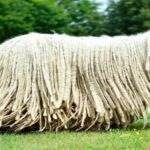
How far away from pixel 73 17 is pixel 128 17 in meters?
1.21

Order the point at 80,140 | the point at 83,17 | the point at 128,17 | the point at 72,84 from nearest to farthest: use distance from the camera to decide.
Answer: the point at 80,140
the point at 72,84
the point at 83,17
the point at 128,17

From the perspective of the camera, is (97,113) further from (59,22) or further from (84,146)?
(59,22)

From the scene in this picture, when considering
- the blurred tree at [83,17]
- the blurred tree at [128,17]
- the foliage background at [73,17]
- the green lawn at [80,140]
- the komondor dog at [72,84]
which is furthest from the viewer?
the blurred tree at [128,17]

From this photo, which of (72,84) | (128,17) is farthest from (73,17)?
(72,84)

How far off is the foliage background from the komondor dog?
5827 millimetres

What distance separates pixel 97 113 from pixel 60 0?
7555 millimetres

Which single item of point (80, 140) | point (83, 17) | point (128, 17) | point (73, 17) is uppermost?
point (80, 140)

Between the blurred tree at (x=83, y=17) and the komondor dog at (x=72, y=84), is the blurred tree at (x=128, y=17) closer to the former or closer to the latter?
the blurred tree at (x=83, y=17)

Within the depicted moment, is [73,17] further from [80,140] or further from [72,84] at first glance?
[80,140]

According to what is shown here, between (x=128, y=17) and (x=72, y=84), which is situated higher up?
(x=72, y=84)

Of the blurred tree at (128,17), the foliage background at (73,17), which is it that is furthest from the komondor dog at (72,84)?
the blurred tree at (128,17)

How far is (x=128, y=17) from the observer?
48.5ft

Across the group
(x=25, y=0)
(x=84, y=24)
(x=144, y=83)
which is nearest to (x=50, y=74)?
(x=144, y=83)

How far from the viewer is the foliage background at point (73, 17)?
43.1ft
